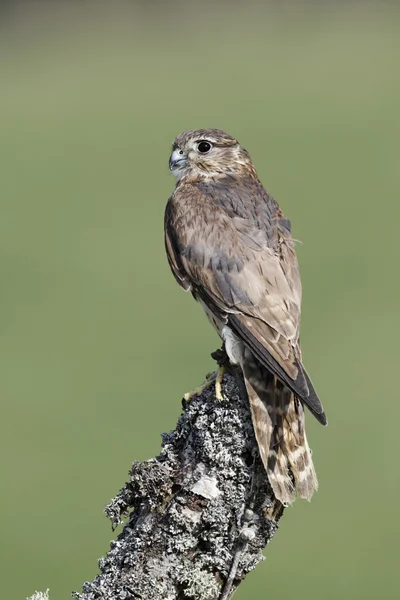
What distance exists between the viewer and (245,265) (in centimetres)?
497

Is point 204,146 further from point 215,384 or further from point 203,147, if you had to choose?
point 215,384

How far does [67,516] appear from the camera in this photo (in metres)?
10.9

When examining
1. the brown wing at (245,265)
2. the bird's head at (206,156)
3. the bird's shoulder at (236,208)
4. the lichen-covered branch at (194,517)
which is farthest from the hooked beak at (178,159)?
the lichen-covered branch at (194,517)

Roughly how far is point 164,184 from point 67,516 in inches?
405

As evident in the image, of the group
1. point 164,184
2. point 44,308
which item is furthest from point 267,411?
point 164,184

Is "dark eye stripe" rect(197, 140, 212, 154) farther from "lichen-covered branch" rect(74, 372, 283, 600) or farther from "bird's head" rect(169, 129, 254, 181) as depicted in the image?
"lichen-covered branch" rect(74, 372, 283, 600)

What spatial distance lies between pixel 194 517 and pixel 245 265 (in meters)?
1.45

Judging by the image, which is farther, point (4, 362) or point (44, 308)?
point (44, 308)

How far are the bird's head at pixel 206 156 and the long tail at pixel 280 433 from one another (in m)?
1.78

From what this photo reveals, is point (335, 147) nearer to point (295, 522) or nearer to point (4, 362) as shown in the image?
point (4, 362)

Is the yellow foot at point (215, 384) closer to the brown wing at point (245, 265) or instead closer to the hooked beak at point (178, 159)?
the brown wing at point (245, 265)

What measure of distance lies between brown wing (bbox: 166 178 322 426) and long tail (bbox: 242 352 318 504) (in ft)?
0.25

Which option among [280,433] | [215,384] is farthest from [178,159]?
[280,433]

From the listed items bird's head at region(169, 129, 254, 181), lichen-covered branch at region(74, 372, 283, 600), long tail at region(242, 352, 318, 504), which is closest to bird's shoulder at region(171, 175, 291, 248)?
bird's head at region(169, 129, 254, 181)
